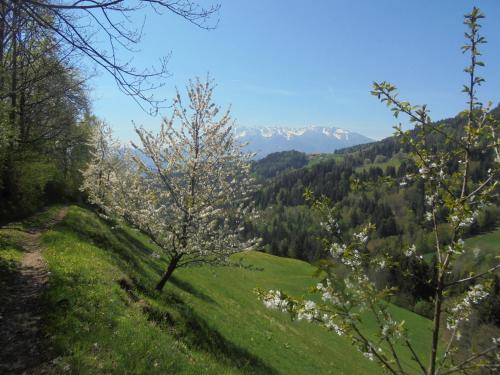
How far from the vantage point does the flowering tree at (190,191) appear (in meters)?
16.1

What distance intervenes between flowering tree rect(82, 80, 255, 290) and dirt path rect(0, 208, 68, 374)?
4.24 meters

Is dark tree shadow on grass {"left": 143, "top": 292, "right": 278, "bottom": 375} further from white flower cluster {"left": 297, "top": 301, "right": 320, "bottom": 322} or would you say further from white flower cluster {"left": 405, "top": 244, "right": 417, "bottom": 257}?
white flower cluster {"left": 405, "top": 244, "right": 417, "bottom": 257}

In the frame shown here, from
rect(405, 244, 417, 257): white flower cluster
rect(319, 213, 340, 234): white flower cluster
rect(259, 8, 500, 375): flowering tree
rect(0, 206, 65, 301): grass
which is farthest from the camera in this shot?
rect(0, 206, 65, 301): grass

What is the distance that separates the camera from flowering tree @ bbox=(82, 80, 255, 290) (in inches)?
633

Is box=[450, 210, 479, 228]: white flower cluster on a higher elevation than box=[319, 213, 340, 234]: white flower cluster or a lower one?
higher

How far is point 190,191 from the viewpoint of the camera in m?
16.7

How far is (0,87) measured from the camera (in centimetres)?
1906

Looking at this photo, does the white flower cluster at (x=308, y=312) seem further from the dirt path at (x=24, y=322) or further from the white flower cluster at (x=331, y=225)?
the dirt path at (x=24, y=322)

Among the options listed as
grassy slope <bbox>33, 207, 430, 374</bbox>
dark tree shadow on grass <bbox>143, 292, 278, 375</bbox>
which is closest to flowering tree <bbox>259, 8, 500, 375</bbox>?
grassy slope <bbox>33, 207, 430, 374</bbox>

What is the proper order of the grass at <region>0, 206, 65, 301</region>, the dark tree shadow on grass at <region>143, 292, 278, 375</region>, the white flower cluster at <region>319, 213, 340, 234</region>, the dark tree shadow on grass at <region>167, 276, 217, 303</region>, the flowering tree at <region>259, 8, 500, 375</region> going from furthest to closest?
1. the dark tree shadow on grass at <region>167, 276, 217, 303</region>
2. the grass at <region>0, 206, 65, 301</region>
3. the dark tree shadow on grass at <region>143, 292, 278, 375</region>
4. the white flower cluster at <region>319, 213, 340, 234</region>
5. the flowering tree at <region>259, 8, 500, 375</region>

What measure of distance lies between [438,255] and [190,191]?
12166 millimetres

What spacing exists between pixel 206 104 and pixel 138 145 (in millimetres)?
3499

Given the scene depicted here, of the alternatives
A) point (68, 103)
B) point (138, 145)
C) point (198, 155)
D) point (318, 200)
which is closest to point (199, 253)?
point (198, 155)

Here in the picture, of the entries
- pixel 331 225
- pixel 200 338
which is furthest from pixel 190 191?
pixel 331 225
